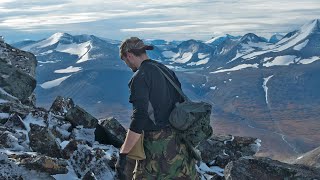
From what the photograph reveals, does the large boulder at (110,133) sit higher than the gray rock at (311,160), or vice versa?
the large boulder at (110,133)

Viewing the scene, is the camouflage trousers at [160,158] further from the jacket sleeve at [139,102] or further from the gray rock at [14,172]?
the gray rock at [14,172]

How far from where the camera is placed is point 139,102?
943 centimetres

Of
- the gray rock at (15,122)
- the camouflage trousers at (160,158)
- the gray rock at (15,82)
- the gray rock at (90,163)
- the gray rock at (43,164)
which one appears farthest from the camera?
the gray rock at (15,82)

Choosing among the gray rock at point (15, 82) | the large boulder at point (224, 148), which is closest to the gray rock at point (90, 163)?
the large boulder at point (224, 148)

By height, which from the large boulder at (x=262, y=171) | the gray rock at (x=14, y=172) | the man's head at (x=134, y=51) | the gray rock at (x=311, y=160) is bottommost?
the gray rock at (x=311, y=160)

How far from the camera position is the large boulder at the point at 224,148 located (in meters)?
21.5

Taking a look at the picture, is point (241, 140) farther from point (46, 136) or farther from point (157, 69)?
point (157, 69)

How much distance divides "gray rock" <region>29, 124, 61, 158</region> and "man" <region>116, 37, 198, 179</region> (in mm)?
6667

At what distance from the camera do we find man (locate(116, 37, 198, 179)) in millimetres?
9500

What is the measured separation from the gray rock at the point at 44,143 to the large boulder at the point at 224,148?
25.1 ft

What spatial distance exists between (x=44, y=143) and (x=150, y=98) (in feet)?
26.3

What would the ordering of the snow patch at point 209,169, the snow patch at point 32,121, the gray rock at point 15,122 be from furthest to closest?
the snow patch at point 209,169 → the snow patch at point 32,121 → the gray rock at point 15,122

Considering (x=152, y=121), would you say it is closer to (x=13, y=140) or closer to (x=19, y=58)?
(x=13, y=140)

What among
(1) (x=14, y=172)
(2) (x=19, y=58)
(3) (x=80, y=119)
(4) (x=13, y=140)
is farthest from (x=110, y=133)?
(2) (x=19, y=58)
